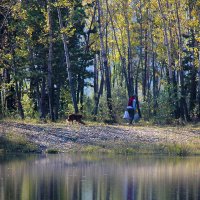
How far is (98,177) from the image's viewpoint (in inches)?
963

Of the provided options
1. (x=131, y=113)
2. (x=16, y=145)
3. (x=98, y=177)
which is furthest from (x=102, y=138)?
(x=98, y=177)

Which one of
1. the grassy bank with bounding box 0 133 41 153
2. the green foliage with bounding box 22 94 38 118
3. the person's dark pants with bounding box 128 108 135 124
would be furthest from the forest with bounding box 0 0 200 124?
the grassy bank with bounding box 0 133 41 153

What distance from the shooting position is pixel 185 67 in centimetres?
5366

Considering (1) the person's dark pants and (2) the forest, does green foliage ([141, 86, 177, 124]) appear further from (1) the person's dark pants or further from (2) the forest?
(1) the person's dark pants

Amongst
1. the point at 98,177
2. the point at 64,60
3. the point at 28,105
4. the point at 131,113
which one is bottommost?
the point at 98,177

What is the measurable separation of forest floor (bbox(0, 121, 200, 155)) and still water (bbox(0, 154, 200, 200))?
1976 mm

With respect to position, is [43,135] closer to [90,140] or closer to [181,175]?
[90,140]

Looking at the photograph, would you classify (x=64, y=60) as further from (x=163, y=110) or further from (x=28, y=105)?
(x=163, y=110)

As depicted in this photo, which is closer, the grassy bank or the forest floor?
the grassy bank

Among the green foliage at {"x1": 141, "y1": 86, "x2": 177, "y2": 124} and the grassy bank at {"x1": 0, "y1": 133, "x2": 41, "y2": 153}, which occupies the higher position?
the green foliage at {"x1": 141, "y1": 86, "x2": 177, "y2": 124}

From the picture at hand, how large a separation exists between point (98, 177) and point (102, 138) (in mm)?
11198

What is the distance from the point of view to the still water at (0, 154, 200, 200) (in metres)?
20.7

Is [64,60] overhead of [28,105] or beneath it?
overhead

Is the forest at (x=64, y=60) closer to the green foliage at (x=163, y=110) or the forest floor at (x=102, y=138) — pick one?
the green foliage at (x=163, y=110)
